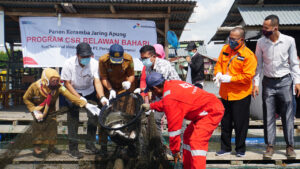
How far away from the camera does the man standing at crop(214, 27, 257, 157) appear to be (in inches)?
138

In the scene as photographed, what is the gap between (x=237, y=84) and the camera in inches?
141

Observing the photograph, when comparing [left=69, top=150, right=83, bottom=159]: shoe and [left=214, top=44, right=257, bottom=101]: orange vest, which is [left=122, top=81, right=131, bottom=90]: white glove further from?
[left=214, top=44, right=257, bottom=101]: orange vest

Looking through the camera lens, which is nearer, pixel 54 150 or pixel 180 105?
pixel 180 105

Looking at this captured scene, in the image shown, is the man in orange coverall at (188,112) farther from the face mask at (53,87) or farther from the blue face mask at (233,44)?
the face mask at (53,87)

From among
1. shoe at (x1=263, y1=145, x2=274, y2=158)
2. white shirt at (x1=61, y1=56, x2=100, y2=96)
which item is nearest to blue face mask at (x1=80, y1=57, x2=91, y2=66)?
white shirt at (x1=61, y1=56, x2=100, y2=96)

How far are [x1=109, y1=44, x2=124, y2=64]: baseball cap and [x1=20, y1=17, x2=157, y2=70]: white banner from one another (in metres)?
3.64

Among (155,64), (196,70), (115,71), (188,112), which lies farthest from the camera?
(196,70)

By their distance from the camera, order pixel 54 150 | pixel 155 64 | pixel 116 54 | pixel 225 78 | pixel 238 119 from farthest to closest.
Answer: pixel 155 64, pixel 116 54, pixel 238 119, pixel 225 78, pixel 54 150

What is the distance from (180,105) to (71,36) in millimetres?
5379

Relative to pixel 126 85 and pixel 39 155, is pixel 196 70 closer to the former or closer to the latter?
pixel 126 85

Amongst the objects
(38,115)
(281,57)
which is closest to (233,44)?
(281,57)

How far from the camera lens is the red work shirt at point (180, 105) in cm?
277

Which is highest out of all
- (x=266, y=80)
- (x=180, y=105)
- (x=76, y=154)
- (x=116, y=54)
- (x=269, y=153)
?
(x=116, y=54)

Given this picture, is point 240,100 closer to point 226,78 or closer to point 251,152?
point 226,78
